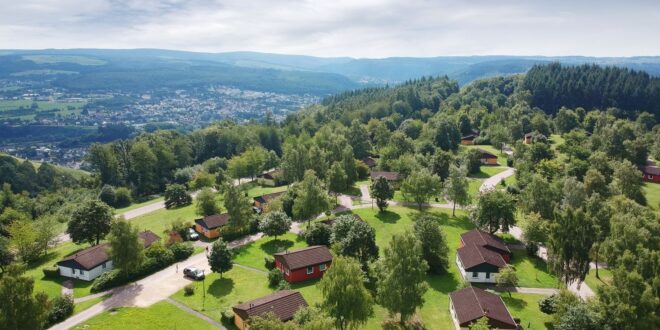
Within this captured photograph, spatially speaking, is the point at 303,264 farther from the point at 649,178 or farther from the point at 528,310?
the point at 649,178

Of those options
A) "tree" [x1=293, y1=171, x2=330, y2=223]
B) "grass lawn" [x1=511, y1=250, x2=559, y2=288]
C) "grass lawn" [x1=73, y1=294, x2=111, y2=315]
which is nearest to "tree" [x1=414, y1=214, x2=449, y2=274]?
"grass lawn" [x1=511, y1=250, x2=559, y2=288]

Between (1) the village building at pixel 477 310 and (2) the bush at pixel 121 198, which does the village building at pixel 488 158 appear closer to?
(1) the village building at pixel 477 310

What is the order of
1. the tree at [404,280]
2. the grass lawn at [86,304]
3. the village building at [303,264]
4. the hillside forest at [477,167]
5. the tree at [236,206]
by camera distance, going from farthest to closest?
the tree at [236,206], the village building at [303,264], the grass lawn at [86,304], the hillside forest at [477,167], the tree at [404,280]

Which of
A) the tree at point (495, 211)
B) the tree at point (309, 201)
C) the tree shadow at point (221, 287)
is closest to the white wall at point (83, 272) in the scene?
the tree shadow at point (221, 287)

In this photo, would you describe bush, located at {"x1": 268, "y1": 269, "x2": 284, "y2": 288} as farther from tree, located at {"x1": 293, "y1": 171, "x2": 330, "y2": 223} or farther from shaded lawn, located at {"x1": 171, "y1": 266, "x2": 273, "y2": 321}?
tree, located at {"x1": 293, "y1": 171, "x2": 330, "y2": 223}

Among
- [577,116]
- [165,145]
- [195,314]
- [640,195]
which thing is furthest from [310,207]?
[577,116]

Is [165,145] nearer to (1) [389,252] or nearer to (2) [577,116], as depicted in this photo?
(1) [389,252]
